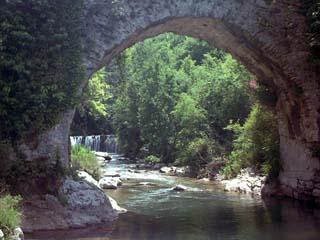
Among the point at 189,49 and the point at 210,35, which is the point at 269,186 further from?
the point at 189,49

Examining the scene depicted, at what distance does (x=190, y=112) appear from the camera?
22.3 metres

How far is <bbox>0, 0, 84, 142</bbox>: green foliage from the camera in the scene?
983 cm

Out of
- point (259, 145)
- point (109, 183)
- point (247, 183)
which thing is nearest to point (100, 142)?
point (109, 183)

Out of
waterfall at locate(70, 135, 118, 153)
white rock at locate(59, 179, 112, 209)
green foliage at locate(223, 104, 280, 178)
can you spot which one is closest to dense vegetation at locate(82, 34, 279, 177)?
green foliage at locate(223, 104, 280, 178)

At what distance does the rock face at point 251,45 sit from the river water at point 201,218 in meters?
1.64

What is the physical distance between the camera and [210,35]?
45.4 feet

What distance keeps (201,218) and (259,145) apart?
5938mm

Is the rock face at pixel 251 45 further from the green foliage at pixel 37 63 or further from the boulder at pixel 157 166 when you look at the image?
the boulder at pixel 157 166

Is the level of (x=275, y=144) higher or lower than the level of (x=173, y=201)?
higher

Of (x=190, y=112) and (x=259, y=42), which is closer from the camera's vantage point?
(x=259, y=42)

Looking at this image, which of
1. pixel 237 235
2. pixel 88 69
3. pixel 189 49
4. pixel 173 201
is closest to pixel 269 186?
pixel 173 201

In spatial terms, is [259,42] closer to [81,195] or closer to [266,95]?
[266,95]

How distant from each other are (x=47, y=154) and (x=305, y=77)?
23.4 ft

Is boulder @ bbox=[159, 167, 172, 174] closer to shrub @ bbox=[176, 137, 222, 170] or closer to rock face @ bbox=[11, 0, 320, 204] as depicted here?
shrub @ bbox=[176, 137, 222, 170]
